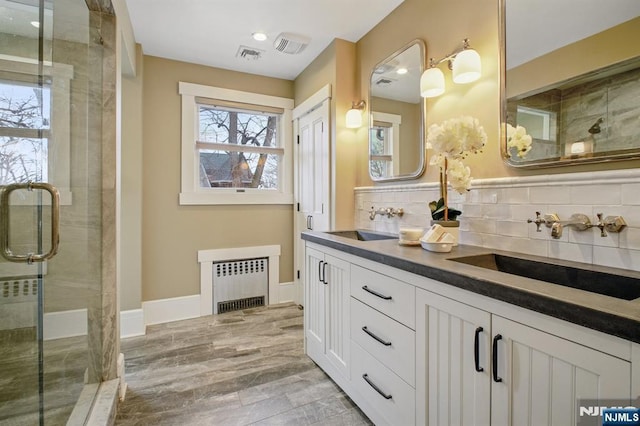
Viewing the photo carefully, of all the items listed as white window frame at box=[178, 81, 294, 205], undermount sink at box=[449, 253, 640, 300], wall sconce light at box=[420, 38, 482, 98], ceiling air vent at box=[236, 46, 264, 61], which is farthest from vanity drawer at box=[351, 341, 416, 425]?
ceiling air vent at box=[236, 46, 264, 61]

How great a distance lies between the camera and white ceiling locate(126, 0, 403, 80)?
232 cm

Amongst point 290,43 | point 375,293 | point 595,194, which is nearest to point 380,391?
point 375,293

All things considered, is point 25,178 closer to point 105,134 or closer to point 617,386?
point 105,134

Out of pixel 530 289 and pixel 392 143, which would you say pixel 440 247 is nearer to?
pixel 530 289

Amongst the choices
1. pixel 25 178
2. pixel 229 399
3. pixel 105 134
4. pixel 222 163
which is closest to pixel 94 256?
pixel 25 178

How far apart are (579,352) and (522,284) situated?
201 millimetres

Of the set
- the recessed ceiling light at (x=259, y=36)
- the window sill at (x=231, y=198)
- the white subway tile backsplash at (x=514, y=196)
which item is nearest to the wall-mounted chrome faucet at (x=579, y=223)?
the white subway tile backsplash at (x=514, y=196)

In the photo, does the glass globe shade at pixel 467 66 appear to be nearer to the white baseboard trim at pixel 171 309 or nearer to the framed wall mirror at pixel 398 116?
the framed wall mirror at pixel 398 116

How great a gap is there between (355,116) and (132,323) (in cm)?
272

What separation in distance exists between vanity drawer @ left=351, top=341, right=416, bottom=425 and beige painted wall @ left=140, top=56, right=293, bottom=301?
7.09 ft

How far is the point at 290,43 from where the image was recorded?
9.23ft

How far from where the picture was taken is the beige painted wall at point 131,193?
2.79 m

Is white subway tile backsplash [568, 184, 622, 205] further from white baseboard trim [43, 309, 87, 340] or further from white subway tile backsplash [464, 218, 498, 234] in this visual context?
white baseboard trim [43, 309, 87, 340]

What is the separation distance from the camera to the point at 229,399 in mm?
1858
